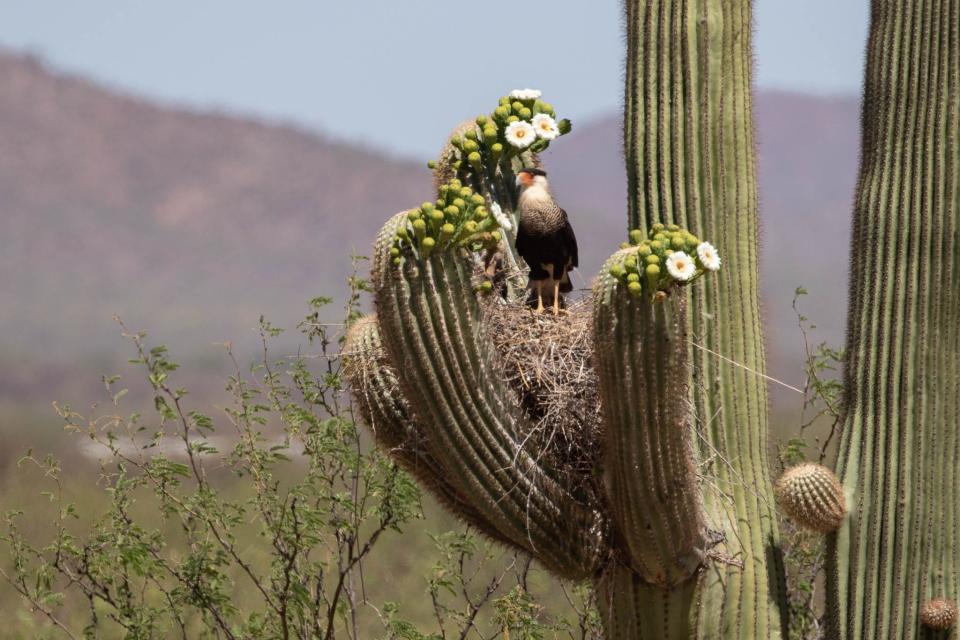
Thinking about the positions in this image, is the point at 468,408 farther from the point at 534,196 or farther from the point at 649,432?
the point at 534,196

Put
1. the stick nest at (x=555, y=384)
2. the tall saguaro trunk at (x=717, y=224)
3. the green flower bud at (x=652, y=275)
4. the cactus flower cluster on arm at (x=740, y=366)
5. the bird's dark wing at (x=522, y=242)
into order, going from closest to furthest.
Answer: the green flower bud at (x=652, y=275) < the stick nest at (x=555, y=384) < the cactus flower cluster on arm at (x=740, y=366) < the tall saguaro trunk at (x=717, y=224) < the bird's dark wing at (x=522, y=242)

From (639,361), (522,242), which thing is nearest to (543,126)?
(522,242)

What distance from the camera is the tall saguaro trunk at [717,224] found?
4.95 metres

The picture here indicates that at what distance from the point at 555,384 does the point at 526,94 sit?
45.1 inches

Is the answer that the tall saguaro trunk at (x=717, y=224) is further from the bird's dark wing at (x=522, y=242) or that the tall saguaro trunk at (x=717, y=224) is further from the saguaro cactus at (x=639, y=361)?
the bird's dark wing at (x=522, y=242)

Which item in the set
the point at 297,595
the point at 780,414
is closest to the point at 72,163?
the point at 780,414

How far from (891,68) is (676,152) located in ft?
3.06

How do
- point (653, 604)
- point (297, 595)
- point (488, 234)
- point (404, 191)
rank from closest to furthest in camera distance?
1. point (488, 234)
2. point (653, 604)
3. point (297, 595)
4. point (404, 191)

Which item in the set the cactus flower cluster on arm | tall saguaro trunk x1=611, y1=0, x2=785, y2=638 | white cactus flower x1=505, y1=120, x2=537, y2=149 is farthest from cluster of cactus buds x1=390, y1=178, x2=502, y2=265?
tall saguaro trunk x1=611, y1=0, x2=785, y2=638

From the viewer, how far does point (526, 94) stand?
5078mm

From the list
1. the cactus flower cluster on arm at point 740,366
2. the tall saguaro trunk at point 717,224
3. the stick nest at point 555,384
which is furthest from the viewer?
the tall saguaro trunk at point 717,224

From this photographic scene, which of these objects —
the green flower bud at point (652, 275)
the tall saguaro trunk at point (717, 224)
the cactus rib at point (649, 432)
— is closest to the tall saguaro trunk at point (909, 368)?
the tall saguaro trunk at point (717, 224)

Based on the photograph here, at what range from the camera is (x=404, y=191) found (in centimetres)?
5356

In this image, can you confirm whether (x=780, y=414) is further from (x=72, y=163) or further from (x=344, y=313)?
(x=72, y=163)
